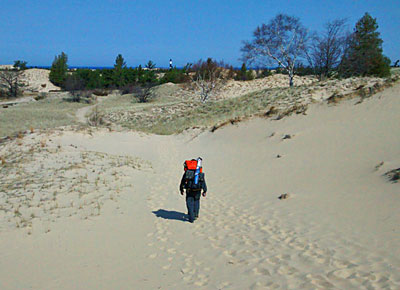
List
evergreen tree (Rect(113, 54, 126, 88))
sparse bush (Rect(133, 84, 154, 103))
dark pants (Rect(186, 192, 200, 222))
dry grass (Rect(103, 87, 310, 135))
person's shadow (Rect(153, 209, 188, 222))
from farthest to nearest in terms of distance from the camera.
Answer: evergreen tree (Rect(113, 54, 126, 88)) → sparse bush (Rect(133, 84, 154, 103)) → dry grass (Rect(103, 87, 310, 135)) → person's shadow (Rect(153, 209, 188, 222)) → dark pants (Rect(186, 192, 200, 222))

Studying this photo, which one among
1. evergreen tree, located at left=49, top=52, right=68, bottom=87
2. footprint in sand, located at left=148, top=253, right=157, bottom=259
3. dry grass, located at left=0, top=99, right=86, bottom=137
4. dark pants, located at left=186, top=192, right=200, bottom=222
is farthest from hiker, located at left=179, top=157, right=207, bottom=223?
evergreen tree, located at left=49, top=52, right=68, bottom=87

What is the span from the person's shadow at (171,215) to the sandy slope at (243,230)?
0.17 ft

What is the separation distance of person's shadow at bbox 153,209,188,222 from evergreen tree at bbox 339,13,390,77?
3024cm

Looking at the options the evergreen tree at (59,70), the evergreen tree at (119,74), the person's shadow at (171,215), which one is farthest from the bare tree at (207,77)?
the evergreen tree at (59,70)

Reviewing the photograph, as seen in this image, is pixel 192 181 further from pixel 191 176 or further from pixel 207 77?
pixel 207 77

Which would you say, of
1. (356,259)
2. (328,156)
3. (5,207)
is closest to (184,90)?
(328,156)

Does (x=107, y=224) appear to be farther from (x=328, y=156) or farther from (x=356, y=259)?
(x=328, y=156)

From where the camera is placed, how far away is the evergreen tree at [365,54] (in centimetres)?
3331

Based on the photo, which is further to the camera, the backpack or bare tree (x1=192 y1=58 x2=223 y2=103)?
bare tree (x1=192 y1=58 x2=223 y2=103)

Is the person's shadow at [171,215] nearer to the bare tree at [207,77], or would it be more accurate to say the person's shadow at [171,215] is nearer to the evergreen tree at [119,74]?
the bare tree at [207,77]

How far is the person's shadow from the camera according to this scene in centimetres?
827

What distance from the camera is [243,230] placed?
713cm

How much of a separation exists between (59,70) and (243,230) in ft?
270

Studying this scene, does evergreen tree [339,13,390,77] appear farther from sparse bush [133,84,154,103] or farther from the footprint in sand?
the footprint in sand
